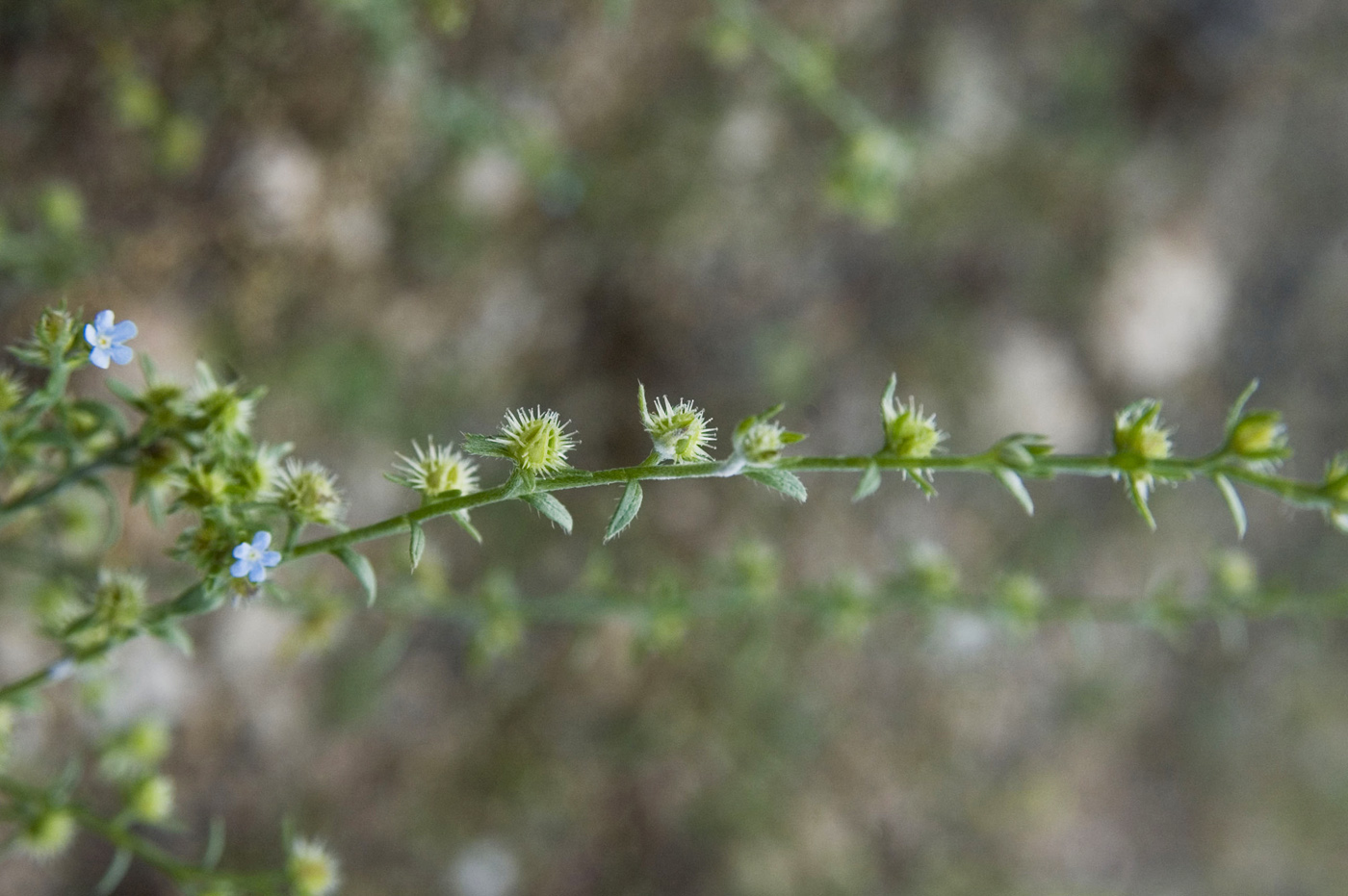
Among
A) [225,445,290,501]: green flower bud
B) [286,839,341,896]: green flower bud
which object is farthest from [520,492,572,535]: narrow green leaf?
[286,839,341,896]: green flower bud

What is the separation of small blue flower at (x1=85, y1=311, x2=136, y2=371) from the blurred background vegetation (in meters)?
1.34

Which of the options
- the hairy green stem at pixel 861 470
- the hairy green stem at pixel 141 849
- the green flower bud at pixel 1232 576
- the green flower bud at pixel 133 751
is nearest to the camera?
the hairy green stem at pixel 861 470

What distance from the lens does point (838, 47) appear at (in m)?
5.18

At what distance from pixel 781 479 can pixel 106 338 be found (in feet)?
4.19

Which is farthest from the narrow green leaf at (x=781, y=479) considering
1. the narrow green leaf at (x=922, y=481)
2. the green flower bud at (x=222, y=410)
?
the green flower bud at (x=222, y=410)

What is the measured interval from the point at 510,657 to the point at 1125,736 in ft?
13.5

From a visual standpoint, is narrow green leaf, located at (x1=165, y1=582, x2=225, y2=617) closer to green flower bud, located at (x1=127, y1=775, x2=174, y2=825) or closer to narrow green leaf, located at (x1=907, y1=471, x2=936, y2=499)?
green flower bud, located at (x1=127, y1=775, x2=174, y2=825)

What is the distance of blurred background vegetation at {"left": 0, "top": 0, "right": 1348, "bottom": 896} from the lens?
3.90 metres

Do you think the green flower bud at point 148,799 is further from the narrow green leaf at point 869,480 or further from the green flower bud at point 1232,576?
the green flower bud at point 1232,576

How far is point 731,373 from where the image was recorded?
529 cm

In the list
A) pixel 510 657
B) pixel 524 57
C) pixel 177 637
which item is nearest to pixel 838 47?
pixel 524 57

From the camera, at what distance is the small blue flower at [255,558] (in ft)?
5.91

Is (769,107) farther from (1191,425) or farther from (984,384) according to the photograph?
(1191,425)

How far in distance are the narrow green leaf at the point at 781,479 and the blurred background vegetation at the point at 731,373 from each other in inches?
56.6
